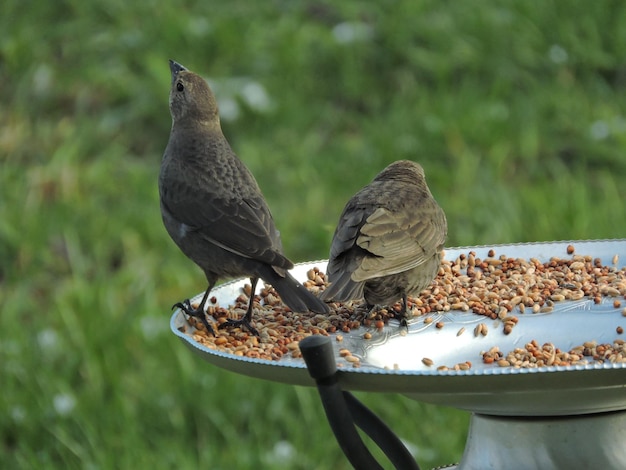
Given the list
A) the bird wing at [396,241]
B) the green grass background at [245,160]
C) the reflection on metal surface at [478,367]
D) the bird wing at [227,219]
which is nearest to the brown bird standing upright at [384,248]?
the bird wing at [396,241]

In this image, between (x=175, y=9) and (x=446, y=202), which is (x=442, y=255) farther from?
(x=175, y=9)

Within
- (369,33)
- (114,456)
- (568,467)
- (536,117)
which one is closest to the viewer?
(568,467)

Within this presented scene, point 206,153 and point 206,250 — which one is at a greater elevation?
point 206,153

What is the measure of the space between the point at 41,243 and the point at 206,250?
2.88 m

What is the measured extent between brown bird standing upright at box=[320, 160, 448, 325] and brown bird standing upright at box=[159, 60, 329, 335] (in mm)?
301

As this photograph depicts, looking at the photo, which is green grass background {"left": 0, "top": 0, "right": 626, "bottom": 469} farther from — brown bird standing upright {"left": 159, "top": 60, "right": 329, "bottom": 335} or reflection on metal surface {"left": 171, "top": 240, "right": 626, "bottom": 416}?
reflection on metal surface {"left": 171, "top": 240, "right": 626, "bottom": 416}

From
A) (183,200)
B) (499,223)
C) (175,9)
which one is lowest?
(499,223)

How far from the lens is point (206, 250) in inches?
145

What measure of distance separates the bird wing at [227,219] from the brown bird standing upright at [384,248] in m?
0.40

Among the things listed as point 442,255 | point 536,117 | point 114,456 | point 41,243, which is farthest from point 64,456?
point 536,117

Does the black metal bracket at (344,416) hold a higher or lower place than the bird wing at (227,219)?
lower

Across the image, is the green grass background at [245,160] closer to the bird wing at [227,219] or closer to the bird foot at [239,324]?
the bird wing at [227,219]

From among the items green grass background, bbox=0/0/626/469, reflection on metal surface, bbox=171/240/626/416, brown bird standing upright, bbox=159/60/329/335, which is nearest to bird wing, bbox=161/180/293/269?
brown bird standing upright, bbox=159/60/329/335

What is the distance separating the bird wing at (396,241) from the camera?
302 centimetres
